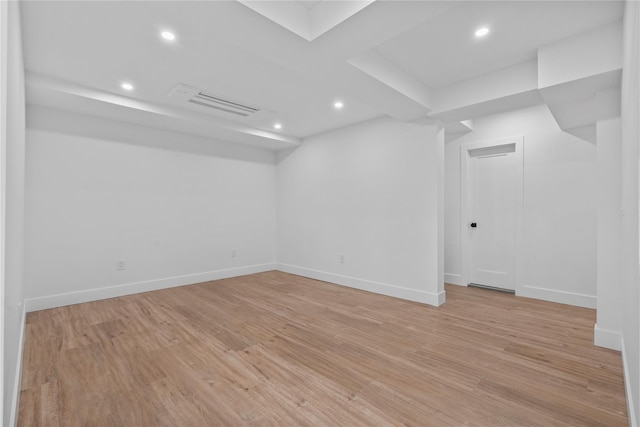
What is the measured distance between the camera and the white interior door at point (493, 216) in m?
4.29

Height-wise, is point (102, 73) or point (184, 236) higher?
point (102, 73)

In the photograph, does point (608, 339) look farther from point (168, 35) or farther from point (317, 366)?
point (168, 35)

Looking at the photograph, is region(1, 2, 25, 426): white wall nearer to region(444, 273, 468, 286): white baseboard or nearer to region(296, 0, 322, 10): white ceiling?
region(296, 0, 322, 10): white ceiling

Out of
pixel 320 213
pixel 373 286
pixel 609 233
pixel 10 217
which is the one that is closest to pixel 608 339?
pixel 609 233

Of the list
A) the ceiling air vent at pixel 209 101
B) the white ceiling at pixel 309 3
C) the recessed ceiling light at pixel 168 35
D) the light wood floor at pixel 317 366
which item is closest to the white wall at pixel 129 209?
the light wood floor at pixel 317 366

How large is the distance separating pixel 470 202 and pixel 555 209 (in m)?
1.08

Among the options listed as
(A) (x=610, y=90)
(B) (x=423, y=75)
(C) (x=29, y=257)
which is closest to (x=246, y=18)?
(B) (x=423, y=75)

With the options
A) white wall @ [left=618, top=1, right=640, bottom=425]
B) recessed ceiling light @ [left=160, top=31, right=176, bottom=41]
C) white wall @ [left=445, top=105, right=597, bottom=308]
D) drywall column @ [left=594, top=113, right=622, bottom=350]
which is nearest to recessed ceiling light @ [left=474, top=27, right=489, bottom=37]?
white wall @ [left=618, top=1, right=640, bottom=425]

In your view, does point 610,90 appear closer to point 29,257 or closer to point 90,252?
point 90,252

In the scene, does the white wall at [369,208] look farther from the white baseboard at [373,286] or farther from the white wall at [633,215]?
the white wall at [633,215]

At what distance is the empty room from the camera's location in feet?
6.01

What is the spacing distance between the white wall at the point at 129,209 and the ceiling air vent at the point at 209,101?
1141mm

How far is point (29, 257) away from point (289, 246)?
12.0 feet

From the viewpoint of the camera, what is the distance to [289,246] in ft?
18.9
